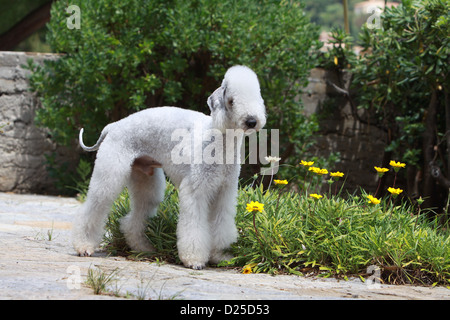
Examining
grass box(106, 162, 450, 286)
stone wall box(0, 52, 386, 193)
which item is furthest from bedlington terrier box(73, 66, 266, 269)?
stone wall box(0, 52, 386, 193)

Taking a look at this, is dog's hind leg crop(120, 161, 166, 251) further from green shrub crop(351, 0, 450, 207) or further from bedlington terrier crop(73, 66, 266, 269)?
green shrub crop(351, 0, 450, 207)

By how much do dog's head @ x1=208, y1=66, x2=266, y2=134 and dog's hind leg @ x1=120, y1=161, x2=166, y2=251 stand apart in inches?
30.1

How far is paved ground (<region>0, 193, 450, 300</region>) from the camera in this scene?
9.76 feet

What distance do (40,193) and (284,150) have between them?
3.20 meters

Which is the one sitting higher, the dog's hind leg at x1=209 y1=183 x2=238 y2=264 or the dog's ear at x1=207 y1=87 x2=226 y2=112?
the dog's ear at x1=207 y1=87 x2=226 y2=112

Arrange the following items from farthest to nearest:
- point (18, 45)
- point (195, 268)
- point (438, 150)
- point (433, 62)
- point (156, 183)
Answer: point (18, 45) < point (438, 150) < point (433, 62) < point (156, 183) < point (195, 268)

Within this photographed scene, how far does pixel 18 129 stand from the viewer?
7406mm

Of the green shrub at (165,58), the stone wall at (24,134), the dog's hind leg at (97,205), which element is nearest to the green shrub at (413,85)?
the stone wall at (24,134)

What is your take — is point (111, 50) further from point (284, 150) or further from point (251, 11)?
point (284, 150)

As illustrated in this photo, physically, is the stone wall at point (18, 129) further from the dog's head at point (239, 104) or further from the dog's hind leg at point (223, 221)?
the dog's head at point (239, 104)

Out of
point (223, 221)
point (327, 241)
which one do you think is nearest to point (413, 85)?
point (327, 241)

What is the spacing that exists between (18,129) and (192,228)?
4372 millimetres

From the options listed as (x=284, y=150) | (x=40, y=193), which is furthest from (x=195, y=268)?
(x=40, y=193)

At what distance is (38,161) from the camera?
7.49 meters
